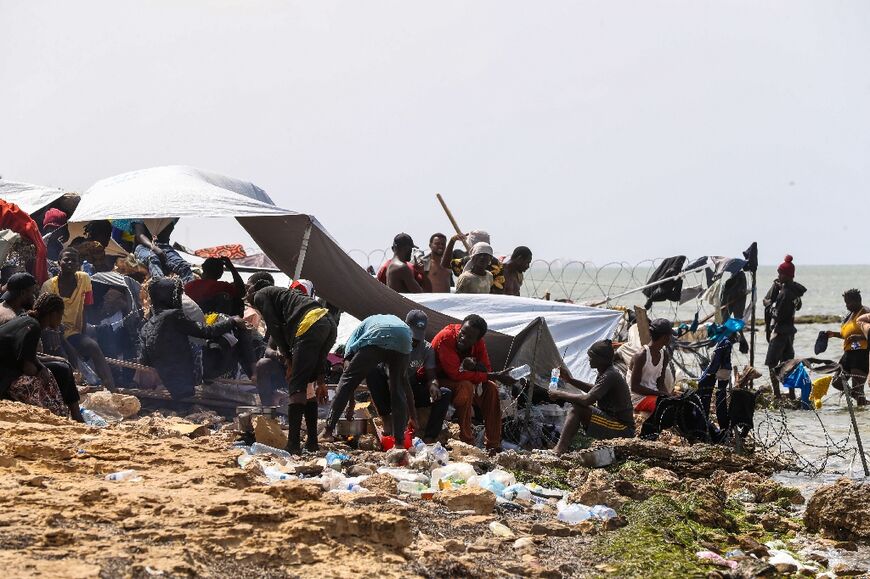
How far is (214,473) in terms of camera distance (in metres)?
6.08

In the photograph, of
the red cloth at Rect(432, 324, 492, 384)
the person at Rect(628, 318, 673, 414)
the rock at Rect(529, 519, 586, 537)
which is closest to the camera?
the rock at Rect(529, 519, 586, 537)

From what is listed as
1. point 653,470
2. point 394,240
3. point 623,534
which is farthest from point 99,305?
point 623,534

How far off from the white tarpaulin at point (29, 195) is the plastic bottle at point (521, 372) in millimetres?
6554

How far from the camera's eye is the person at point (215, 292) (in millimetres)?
11180

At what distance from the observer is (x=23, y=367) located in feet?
25.3

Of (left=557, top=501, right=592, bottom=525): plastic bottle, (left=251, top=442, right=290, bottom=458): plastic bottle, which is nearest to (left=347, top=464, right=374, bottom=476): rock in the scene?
(left=251, top=442, right=290, bottom=458): plastic bottle

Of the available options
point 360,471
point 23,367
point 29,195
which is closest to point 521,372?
point 360,471

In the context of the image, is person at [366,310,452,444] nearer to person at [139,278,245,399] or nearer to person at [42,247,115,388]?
person at [139,278,245,399]

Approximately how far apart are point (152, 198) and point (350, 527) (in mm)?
7044

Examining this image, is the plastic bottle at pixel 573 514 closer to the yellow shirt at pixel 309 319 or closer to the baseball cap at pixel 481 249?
the yellow shirt at pixel 309 319

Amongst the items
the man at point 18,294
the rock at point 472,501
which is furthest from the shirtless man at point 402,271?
the rock at point 472,501

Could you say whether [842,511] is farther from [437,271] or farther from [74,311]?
[74,311]

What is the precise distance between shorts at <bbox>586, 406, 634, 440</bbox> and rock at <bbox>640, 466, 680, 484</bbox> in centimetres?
71

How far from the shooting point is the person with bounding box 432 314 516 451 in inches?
380
